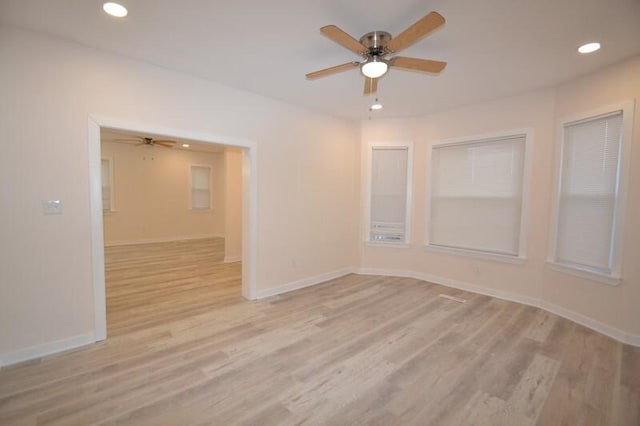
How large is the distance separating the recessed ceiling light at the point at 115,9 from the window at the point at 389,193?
3.65 meters

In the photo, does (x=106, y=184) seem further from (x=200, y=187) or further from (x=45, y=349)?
(x=45, y=349)

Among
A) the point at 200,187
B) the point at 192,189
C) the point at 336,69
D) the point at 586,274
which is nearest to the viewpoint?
the point at 336,69

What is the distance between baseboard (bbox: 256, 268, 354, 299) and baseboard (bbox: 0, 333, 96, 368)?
1.77 meters

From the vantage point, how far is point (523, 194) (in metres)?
3.55

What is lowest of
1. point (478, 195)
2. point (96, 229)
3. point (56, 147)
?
point (96, 229)

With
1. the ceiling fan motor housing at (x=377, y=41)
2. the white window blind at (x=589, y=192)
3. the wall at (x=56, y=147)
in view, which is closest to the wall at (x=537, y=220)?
the white window blind at (x=589, y=192)

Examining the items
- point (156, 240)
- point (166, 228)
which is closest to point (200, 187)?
point (166, 228)

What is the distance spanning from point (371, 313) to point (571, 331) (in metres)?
2.06

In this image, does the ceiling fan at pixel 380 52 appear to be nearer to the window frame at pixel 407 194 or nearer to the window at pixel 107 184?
the window frame at pixel 407 194

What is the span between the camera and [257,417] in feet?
5.65

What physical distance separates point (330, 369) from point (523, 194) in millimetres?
3262

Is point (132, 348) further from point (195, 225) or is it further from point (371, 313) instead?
point (195, 225)

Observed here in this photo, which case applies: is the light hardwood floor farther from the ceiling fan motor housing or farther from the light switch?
the ceiling fan motor housing

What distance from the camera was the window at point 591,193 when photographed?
276 cm
